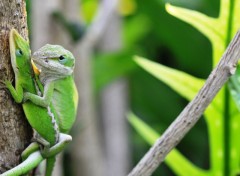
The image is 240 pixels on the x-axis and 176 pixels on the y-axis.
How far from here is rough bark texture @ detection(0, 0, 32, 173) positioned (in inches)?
36.3

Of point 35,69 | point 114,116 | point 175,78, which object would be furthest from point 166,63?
point 35,69

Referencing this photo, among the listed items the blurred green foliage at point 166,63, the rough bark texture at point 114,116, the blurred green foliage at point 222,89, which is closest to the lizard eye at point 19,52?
the blurred green foliage at point 222,89

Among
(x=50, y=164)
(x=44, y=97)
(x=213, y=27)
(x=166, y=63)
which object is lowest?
(x=166, y=63)

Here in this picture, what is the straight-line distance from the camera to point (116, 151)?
7.84ft

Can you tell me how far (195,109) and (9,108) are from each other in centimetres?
31

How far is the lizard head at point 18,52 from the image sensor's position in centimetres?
94

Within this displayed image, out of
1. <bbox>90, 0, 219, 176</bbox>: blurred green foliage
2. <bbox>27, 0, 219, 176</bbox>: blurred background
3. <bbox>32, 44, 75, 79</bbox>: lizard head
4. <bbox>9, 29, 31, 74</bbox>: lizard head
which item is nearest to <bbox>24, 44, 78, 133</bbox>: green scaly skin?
<bbox>32, 44, 75, 79</bbox>: lizard head

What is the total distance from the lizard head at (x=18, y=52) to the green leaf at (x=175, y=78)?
0.25 m

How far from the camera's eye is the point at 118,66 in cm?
222

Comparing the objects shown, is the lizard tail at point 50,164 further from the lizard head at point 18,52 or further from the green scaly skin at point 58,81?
the lizard head at point 18,52

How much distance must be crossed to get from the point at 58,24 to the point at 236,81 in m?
0.96

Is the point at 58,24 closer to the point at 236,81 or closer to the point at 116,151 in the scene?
the point at 116,151

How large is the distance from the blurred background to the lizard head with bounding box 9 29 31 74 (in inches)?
26.2

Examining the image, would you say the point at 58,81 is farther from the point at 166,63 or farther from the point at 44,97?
the point at 166,63
